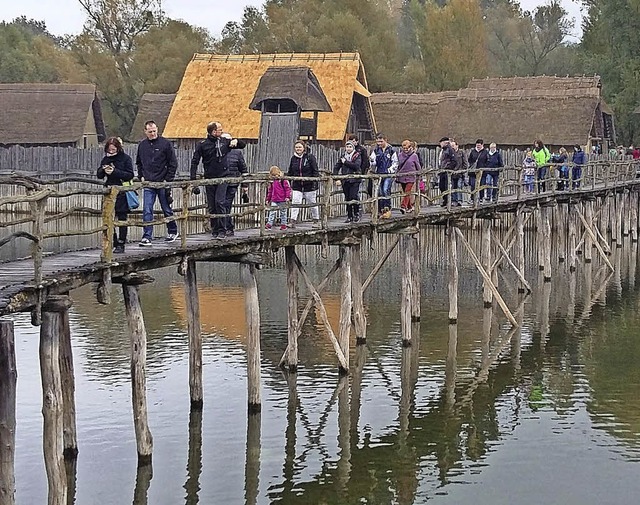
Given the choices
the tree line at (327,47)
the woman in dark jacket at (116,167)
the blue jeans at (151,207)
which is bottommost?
the blue jeans at (151,207)

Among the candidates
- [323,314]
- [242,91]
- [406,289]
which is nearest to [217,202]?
[323,314]

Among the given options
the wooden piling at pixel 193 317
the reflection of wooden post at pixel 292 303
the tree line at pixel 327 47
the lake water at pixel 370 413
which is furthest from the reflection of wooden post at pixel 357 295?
the tree line at pixel 327 47

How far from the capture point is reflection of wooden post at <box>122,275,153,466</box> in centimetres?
1357

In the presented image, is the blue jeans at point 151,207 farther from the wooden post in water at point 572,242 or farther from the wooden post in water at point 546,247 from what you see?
the wooden post in water at point 572,242

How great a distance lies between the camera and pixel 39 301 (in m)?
11.1

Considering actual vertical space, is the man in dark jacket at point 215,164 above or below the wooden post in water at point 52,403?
above

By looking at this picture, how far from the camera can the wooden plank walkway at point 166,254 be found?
1120 cm

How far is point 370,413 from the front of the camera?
1664cm

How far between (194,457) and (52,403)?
125 inches

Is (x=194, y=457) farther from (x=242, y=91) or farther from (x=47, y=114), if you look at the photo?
(x=47, y=114)

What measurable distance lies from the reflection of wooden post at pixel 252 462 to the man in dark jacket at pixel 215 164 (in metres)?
2.49

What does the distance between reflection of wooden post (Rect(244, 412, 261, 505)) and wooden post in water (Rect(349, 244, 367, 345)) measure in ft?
12.6

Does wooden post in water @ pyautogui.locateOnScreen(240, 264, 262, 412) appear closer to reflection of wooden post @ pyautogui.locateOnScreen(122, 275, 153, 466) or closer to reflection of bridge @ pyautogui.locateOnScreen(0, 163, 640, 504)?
reflection of bridge @ pyautogui.locateOnScreen(0, 163, 640, 504)

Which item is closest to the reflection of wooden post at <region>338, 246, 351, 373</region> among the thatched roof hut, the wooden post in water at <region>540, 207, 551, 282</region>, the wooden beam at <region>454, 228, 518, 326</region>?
the wooden beam at <region>454, 228, 518, 326</region>
